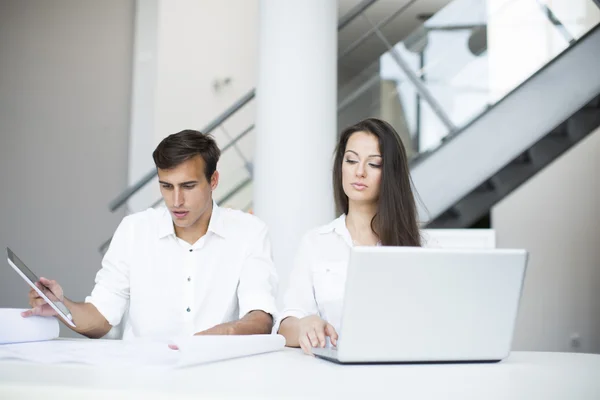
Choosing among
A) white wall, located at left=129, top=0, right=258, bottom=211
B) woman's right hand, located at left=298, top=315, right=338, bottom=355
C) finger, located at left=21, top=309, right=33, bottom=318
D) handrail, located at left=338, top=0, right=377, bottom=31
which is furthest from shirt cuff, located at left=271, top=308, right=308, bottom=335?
white wall, located at left=129, top=0, right=258, bottom=211

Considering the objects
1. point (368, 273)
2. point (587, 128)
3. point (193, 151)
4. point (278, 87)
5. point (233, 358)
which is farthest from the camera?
point (587, 128)

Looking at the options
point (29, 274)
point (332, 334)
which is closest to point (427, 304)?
point (332, 334)

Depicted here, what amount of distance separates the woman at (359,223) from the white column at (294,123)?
1.18m

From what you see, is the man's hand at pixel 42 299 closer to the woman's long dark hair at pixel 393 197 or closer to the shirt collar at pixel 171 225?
the shirt collar at pixel 171 225

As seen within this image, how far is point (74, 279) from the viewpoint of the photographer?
525 cm

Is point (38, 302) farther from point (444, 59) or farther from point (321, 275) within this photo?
point (444, 59)

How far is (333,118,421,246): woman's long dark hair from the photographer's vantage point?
2047 millimetres

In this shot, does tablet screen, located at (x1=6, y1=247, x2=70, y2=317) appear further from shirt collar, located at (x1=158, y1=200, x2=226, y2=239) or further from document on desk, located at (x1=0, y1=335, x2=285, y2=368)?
shirt collar, located at (x1=158, y1=200, x2=226, y2=239)

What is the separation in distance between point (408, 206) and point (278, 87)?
149 centimetres

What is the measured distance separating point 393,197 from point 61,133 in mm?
3953

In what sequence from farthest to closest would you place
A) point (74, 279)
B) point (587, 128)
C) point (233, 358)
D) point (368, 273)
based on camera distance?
point (74, 279) < point (587, 128) < point (233, 358) < point (368, 273)

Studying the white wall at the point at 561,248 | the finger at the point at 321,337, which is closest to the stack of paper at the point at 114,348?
the finger at the point at 321,337

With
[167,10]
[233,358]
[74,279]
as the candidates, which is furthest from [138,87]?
[233,358]

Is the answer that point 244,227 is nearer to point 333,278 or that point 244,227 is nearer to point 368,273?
point 333,278
